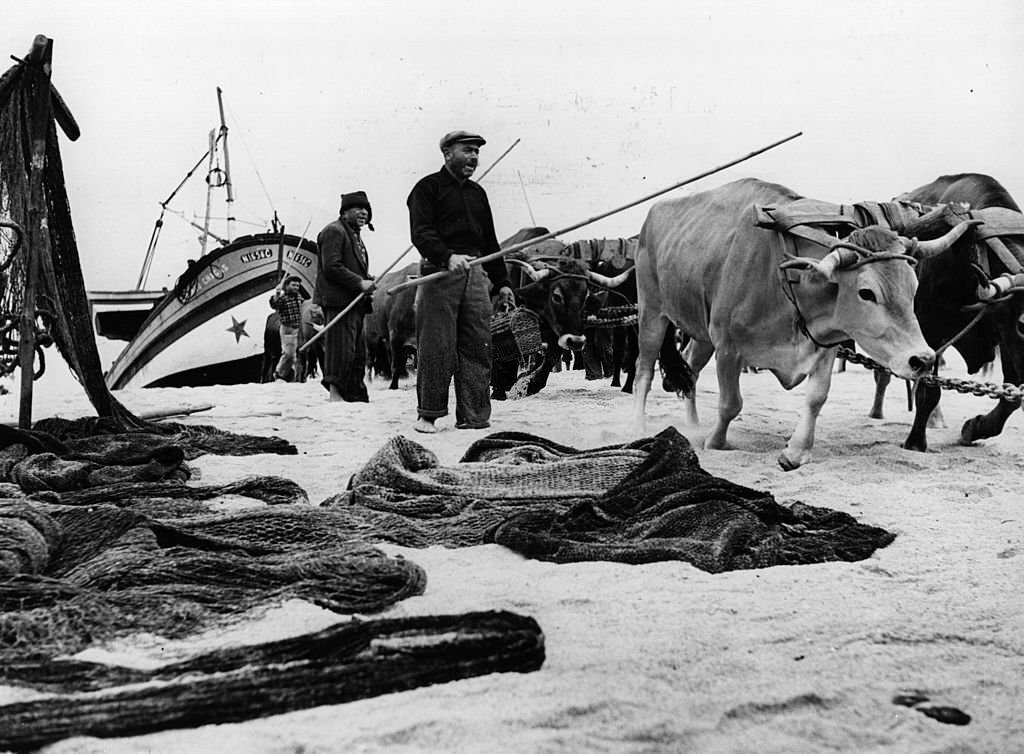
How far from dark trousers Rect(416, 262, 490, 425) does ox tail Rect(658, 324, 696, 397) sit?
1.20 meters

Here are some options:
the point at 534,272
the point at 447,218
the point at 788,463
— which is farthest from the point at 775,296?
the point at 534,272

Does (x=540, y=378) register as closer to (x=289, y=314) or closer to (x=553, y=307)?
(x=553, y=307)

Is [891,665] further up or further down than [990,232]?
further down

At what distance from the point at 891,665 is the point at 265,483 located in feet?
8.28

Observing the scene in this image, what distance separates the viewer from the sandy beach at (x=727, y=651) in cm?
176

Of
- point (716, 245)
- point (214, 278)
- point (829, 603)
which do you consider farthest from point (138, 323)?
point (829, 603)

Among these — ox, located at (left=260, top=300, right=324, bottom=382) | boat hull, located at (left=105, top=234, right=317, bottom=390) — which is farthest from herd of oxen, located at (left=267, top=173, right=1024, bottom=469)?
boat hull, located at (left=105, top=234, right=317, bottom=390)

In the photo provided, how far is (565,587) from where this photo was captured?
8.80ft

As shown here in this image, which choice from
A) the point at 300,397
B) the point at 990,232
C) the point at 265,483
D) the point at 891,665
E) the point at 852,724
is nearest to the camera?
the point at 852,724

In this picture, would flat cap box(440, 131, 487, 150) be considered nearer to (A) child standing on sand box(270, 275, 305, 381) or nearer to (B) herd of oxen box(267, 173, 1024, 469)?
(B) herd of oxen box(267, 173, 1024, 469)

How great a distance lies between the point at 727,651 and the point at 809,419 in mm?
2872

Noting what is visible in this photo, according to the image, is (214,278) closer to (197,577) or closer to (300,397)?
(300,397)

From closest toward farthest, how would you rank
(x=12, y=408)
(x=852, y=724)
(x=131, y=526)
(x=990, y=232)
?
1. (x=852, y=724)
2. (x=131, y=526)
3. (x=990, y=232)
4. (x=12, y=408)

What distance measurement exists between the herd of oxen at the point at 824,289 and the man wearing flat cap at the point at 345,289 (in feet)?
8.03
